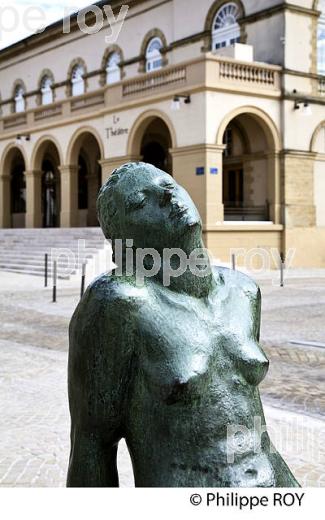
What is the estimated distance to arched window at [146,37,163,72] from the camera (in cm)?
2850

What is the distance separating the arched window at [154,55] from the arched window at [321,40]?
7215 millimetres

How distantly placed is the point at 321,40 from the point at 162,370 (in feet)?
81.3

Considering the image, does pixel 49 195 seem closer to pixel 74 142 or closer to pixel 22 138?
pixel 22 138

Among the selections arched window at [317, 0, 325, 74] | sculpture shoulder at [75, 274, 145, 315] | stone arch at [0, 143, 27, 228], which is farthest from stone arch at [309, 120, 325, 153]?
sculpture shoulder at [75, 274, 145, 315]

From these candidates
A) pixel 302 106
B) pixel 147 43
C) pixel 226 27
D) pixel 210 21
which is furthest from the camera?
pixel 147 43

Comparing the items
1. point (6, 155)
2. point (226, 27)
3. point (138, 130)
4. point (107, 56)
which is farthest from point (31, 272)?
point (107, 56)

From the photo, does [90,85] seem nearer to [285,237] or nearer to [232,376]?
[285,237]

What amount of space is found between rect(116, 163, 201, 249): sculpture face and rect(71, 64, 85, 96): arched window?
32556 mm

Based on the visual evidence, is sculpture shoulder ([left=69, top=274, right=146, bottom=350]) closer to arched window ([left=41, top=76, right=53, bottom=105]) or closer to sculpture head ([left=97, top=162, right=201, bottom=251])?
sculpture head ([left=97, top=162, right=201, bottom=251])

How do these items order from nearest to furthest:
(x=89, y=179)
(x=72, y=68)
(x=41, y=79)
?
(x=89, y=179), (x=72, y=68), (x=41, y=79)

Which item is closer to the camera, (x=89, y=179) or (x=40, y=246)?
(x=40, y=246)

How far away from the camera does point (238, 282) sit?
1.84 meters

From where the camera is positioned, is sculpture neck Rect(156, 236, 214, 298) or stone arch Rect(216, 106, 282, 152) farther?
stone arch Rect(216, 106, 282, 152)

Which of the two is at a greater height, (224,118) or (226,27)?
(226,27)
